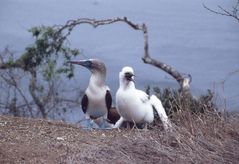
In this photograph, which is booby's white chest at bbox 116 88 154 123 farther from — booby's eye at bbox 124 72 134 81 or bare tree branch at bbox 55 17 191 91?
bare tree branch at bbox 55 17 191 91

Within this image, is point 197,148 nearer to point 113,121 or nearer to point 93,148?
point 93,148

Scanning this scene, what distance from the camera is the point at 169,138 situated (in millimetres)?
4988

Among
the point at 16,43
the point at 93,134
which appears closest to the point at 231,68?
the point at 16,43

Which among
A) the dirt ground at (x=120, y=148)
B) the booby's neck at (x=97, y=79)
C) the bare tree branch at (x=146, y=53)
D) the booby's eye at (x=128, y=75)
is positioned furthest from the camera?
the bare tree branch at (x=146, y=53)

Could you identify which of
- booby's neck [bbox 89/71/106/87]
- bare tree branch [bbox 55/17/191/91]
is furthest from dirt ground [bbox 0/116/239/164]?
bare tree branch [bbox 55/17/191/91]

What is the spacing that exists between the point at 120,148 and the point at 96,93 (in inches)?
123

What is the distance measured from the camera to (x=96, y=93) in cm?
Answer: 805

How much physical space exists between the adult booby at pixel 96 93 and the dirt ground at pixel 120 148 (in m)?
1.59

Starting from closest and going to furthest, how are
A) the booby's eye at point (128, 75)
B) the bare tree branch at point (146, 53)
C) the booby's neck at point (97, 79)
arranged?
the booby's eye at point (128, 75), the booby's neck at point (97, 79), the bare tree branch at point (146, 53)

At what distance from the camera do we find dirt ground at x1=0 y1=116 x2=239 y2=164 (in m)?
4.65

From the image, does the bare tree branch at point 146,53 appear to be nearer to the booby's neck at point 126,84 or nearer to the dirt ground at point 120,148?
the booby's neck at point 126,84

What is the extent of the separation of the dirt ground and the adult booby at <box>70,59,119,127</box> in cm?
159

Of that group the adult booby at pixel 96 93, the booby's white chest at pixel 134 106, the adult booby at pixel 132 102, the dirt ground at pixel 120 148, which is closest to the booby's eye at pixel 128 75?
the adult booby at pixel 132 102

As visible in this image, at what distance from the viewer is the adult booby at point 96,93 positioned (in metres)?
7.97
